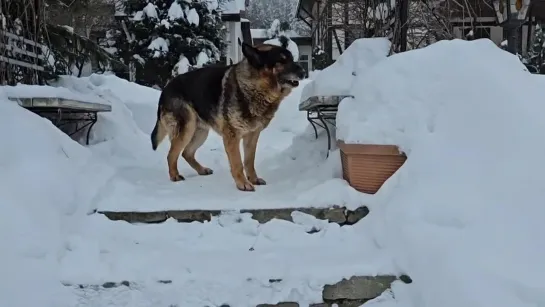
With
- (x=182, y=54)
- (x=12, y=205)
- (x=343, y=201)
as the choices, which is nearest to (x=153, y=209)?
(x=12, y=205)

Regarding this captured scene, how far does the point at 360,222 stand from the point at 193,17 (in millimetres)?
10899

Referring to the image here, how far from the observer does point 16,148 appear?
3037 mm

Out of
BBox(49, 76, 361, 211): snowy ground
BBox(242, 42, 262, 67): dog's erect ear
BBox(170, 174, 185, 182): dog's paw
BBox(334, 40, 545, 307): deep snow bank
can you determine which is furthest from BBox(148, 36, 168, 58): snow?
BBox(334, 40, 545, 307): deep snow bank

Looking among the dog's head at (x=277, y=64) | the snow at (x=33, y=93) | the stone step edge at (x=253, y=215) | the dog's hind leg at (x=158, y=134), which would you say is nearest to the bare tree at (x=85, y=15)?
the snow at (x=33, y=93)

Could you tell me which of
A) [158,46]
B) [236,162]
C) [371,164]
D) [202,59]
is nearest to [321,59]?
[202,59]

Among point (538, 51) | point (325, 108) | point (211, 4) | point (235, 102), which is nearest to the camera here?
point (235, 102)

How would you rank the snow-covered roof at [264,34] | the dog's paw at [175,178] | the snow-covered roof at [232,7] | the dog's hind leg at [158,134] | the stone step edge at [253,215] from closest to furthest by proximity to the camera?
the stone step edge at [253,215]
the dog's paw at [175,178]
the dog's hind leg at [158,134]
the snow-covered roof at [232,7]
the snow-covered roof at [264,34]

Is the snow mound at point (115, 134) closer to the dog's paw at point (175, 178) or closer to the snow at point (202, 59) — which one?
the dog's paw at point (175, 178)

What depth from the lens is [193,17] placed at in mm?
12703

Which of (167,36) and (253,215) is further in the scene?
(167,36)

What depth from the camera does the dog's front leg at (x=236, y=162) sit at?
3.67m

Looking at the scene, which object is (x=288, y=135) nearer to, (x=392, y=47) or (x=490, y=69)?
(x=392, y=47)

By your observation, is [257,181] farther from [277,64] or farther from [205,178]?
[277,64]

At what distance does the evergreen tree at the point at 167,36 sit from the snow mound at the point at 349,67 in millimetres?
8889
